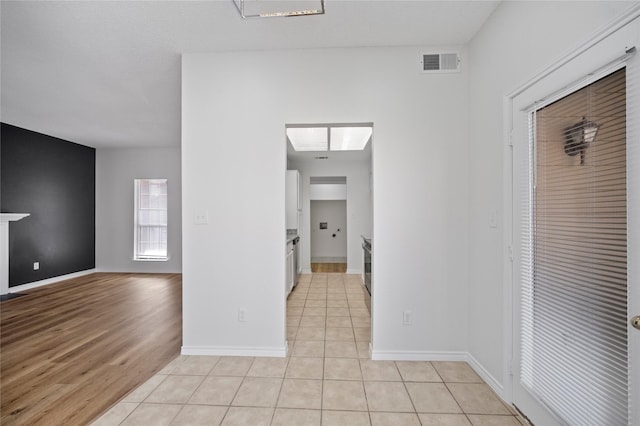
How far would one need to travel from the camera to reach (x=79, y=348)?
9.20 feet

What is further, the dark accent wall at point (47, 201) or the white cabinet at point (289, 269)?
the dark accent wall at point (47, 201)

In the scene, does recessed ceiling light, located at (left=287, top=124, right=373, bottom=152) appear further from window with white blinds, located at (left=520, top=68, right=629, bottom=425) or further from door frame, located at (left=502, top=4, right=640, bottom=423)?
window with white blinds, located at (left=520, top=68, right=629, bottom=425)

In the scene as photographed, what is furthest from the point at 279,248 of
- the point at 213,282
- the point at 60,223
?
the point at 60,223

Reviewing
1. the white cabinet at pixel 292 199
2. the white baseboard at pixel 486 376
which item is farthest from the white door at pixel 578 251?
the white cabinet at pixel 292 199

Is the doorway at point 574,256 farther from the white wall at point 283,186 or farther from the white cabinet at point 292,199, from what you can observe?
the white cabinet at point 292,199

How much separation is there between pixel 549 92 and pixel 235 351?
3.09 meters

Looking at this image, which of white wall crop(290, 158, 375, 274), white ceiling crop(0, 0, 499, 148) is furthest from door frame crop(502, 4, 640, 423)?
white wall crop(290, 158, 375, 274)

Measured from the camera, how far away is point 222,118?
8.62 feet

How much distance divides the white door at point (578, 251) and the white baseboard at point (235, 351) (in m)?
1.88

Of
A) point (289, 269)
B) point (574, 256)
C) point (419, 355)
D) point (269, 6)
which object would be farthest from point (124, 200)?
point (574, 256)

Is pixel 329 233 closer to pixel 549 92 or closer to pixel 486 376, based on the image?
pixel 486 376

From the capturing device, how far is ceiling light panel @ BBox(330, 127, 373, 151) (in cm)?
416

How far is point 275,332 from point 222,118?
2.09 meters

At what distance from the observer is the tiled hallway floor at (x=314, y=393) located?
1.80 metres
